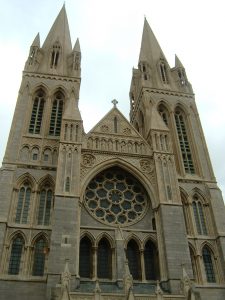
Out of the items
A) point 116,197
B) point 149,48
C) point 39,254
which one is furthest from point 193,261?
point 149,48

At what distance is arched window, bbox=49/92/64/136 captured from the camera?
27.4m

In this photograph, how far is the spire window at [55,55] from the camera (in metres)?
32.6

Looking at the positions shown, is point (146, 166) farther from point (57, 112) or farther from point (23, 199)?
point (57, 112)

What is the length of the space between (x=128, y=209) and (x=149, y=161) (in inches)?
155

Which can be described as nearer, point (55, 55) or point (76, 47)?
point (55, 55)

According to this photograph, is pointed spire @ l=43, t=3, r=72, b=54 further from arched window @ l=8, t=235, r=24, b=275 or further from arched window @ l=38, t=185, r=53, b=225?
arched window @ l=8, t=235, r=24, b=275

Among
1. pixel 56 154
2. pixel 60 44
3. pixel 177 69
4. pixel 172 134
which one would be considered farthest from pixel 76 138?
pixel 177 69

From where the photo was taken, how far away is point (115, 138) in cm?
2602

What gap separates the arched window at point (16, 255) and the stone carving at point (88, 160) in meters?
6.36

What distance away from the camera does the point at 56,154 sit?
25.5 m

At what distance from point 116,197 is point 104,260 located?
4.57 metres

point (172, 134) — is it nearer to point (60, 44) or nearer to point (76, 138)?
point (76, 138)

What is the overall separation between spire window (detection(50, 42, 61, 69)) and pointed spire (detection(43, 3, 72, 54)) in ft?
2.27

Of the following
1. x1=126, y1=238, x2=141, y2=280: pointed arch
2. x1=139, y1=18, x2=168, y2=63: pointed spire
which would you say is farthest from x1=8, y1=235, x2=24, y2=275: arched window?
x1=139, y1=18, x2=168, y2=63: pointed spire
